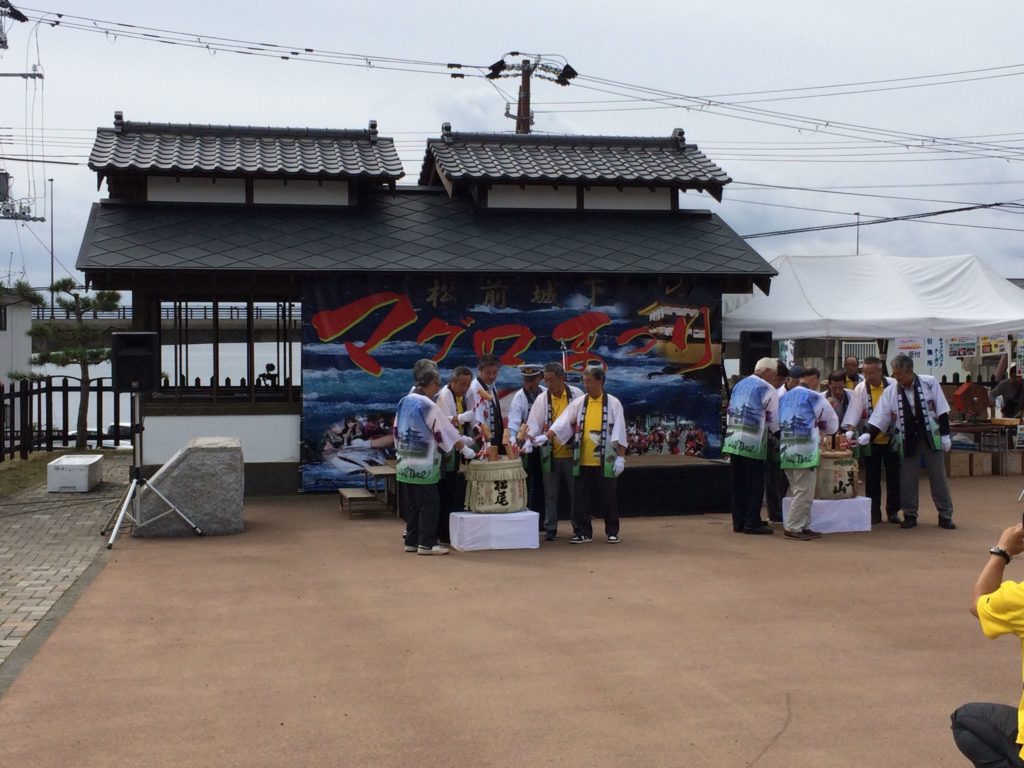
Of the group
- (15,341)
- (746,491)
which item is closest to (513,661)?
(746,491)

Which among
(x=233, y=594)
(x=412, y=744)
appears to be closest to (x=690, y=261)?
(x=233, y=594)

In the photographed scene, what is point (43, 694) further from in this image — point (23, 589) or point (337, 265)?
point (337, 265)

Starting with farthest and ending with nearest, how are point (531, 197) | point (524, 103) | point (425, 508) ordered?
point (524, 103), point (531, 197), point (425, 508)

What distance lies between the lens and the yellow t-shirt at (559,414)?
1129 cm

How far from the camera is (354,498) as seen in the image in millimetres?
12984

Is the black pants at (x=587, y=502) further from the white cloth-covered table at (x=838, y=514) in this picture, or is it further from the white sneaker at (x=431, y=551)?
the white cloth-covered table at (x=838, y=514)

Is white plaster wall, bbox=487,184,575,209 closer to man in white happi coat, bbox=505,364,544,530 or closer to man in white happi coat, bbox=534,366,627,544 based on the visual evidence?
man in white happi coat, bbox=505,364,544,530

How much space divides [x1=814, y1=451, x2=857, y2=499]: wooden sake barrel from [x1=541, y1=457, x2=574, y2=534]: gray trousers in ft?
8.64

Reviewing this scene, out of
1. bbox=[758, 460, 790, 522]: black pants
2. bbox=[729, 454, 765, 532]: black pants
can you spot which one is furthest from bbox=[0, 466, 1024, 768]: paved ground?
bbox=[758, 460, 790, 522]: black pants

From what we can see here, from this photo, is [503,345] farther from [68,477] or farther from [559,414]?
[68,477]

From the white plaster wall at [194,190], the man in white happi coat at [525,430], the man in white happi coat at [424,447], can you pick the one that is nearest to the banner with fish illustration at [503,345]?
the white plaster wall at [194,190]

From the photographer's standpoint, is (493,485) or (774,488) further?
(774,488)

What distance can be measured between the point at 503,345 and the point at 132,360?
Answer: 5.01m

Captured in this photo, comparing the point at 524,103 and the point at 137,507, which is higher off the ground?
the point at 524,103
